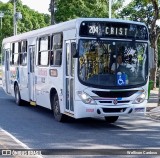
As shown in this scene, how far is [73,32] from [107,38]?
94cm

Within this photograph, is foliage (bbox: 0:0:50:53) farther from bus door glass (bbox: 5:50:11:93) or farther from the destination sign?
the destination sign

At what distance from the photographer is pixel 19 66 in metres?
17.7

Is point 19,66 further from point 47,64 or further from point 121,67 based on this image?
point 121,67

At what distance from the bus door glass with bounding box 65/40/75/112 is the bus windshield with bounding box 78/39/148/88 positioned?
1.65 ft

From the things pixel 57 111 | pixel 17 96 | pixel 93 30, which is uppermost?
pixel 93 30

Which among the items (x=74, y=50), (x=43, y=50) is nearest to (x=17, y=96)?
(x=43, y=50)

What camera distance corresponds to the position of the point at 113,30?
1167cm

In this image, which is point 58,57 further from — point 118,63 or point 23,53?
point 23,53

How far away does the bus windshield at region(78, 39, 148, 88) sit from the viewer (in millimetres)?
11333

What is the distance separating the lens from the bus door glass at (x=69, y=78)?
11719 mm

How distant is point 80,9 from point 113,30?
84.7 feet

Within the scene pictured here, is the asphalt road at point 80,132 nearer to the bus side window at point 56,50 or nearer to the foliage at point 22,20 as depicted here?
the bus side window at point 56,50

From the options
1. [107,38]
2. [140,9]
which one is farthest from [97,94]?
[140,9]

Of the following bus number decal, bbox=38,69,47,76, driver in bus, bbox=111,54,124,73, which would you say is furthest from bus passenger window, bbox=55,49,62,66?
driver in bus, bbox=111,54,124,73
